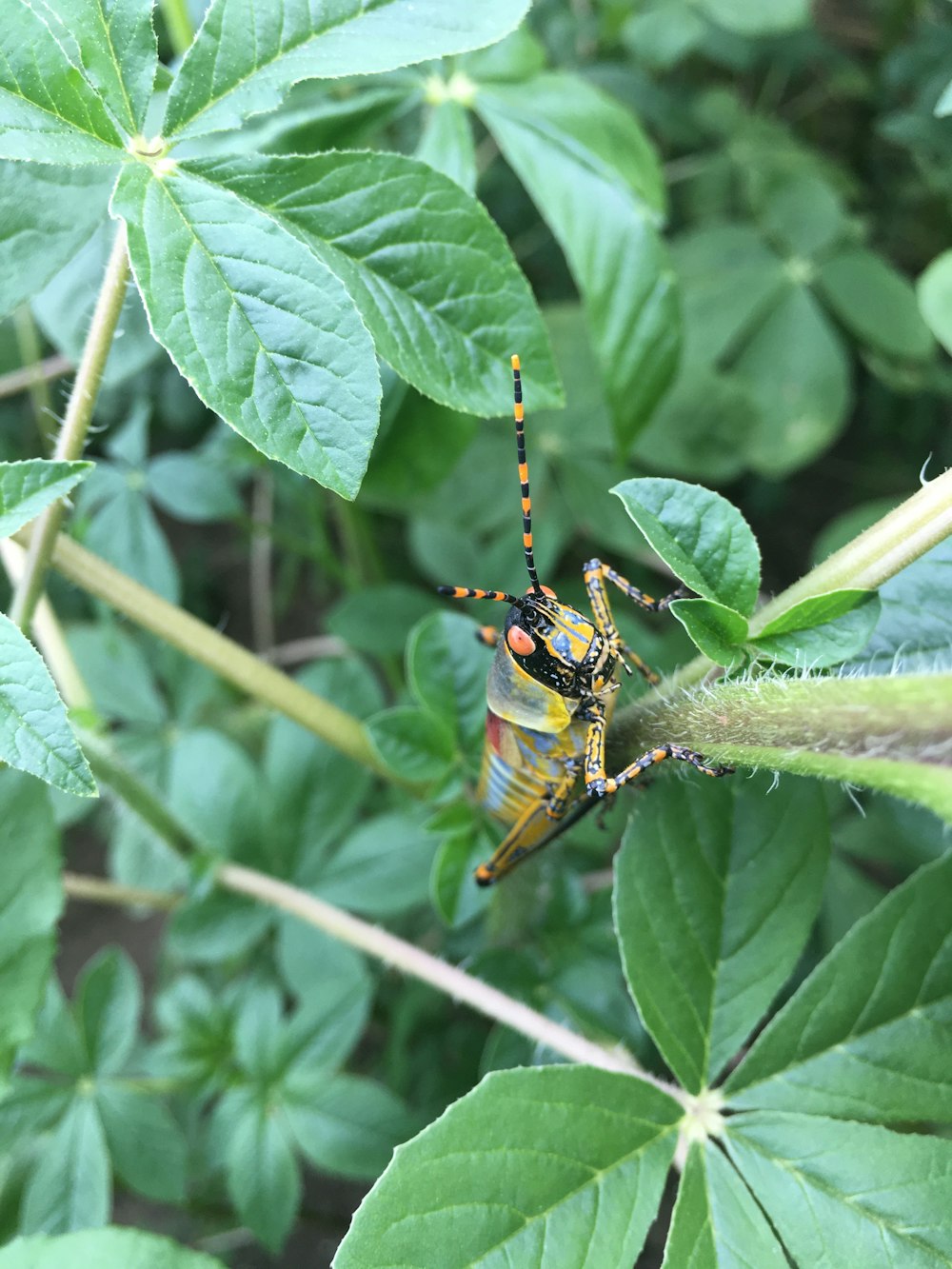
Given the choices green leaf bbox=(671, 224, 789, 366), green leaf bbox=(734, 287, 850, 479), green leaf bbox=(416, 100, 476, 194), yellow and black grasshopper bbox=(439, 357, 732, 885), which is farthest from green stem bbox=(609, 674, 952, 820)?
green leaf bbox=(671, 224, 789, 366)

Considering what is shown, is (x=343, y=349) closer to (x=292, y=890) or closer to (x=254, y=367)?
(x=254, y=367)

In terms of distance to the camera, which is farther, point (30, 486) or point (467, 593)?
point (467, 593)

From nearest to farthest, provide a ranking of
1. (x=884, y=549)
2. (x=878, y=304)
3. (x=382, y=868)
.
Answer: (x=884, y=549) → (x=382, y=868) → (x=878, y=304)

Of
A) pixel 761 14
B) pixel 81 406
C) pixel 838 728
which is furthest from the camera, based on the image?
pixel 761 14

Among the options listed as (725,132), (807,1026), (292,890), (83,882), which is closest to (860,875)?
(807,1026)

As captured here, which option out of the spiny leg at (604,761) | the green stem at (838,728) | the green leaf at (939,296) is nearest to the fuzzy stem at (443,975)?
the spiny leg at (604,761)

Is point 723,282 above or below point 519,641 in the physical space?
above

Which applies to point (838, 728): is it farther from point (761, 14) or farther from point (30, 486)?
point (761, 14)

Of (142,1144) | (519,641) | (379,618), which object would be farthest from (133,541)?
(519,641)
